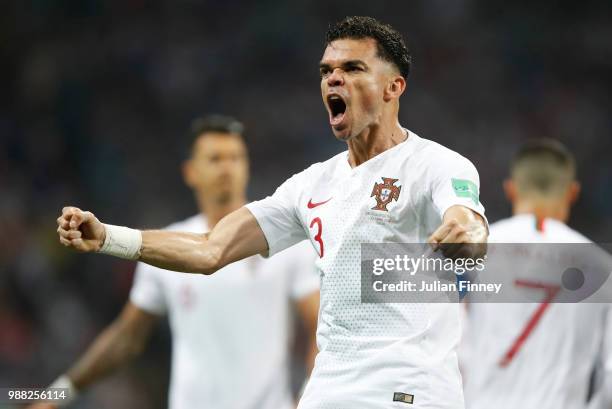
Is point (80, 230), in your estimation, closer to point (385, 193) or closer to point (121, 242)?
point (121, 242)

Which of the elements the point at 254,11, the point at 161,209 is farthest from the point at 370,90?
the point at 254,11

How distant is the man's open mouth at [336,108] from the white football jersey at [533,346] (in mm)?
2289

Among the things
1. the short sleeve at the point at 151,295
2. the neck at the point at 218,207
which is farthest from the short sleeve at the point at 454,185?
the short sleeve at the point at 151,295

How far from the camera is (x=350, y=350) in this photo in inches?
161

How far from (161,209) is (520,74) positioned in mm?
5310

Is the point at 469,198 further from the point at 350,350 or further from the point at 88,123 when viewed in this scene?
the point at 88,123

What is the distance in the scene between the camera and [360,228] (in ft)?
13.6

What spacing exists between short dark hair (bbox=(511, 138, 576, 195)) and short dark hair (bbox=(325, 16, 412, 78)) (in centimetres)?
258

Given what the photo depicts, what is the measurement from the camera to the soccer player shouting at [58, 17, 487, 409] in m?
3.97

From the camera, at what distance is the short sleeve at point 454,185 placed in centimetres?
380

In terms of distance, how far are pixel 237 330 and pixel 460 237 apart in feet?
12.1

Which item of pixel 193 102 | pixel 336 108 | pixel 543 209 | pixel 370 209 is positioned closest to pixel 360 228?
pixel 370 209

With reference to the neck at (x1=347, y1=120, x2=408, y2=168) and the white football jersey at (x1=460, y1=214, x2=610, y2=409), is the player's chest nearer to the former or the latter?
the neck at (x1=347, y1=120, x2=408, y2=168)

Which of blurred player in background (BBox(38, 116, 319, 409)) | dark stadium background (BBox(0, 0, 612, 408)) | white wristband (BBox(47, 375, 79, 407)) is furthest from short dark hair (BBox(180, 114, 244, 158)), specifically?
dark stadium background (BBox(0, 0, 612, 408))
